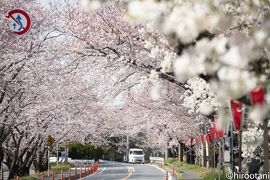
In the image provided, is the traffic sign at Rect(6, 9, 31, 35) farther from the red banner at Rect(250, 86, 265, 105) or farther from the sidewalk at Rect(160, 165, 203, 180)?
the sidewalk at Rect(160, 165, 203, 180)

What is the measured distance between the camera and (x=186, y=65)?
14.5ft

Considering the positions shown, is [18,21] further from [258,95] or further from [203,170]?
[203,170]

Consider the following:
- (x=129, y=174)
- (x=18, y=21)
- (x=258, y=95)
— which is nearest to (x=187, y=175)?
(x=129, y=174)

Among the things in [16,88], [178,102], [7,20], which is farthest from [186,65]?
[178,102]

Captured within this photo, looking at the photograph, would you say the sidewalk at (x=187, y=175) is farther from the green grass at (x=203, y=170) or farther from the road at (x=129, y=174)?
the road at (x=129, y=174)

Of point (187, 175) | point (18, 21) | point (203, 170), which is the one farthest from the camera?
point (203, 170)

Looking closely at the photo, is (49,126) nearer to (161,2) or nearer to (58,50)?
(58,50)

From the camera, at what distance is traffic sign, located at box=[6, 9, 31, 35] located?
655 inches

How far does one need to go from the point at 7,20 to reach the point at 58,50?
9.60 ft

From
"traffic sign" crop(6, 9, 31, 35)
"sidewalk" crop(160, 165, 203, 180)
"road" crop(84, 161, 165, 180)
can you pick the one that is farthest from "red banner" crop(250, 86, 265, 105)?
"road" crop(84, 161, 165, 180)

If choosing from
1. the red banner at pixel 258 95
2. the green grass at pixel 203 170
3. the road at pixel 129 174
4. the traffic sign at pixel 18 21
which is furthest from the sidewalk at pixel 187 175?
the red banner at pixel 258 95

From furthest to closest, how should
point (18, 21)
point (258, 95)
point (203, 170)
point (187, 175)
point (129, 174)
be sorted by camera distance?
point (129, 174) → point (203, 170) → point (187, 175) → point (18, 21) → point (258, 95)

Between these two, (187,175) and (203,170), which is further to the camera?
(203,170)

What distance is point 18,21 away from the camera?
655 inches
